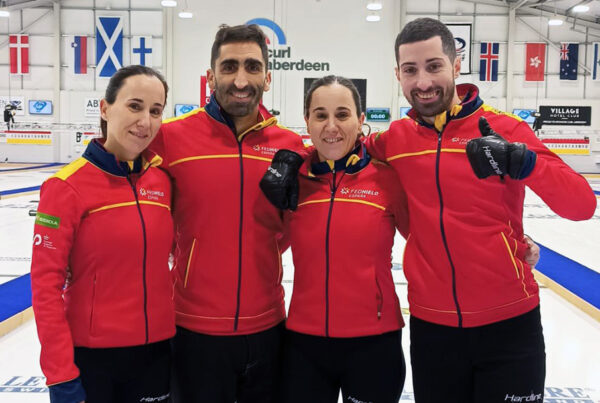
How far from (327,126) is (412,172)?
398 millimetres

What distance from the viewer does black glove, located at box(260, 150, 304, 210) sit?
216 centimetres

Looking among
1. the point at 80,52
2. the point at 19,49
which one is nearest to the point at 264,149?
the point at 80,52

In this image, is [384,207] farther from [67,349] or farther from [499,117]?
[67,349]

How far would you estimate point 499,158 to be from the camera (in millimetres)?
1850

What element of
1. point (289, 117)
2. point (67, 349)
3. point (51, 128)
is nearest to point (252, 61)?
point (67, 349)

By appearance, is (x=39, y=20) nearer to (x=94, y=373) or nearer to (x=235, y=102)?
(x=235, y=102)

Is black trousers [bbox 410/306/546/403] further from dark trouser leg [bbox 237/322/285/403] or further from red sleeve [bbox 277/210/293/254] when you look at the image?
red sleeve [bbox 277/210/293/254]

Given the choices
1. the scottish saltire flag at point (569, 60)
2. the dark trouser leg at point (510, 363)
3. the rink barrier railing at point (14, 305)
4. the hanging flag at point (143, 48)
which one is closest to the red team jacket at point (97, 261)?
the dark trouser leg at point (510, 363)

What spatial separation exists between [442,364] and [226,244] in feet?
3.20

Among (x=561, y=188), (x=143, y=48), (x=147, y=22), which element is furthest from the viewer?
(x=147, y=22)

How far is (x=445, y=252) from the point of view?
2072mm

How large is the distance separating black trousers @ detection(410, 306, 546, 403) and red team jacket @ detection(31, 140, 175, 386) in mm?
1030

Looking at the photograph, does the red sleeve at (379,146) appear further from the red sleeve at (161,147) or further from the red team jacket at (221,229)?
the red sleeve at (161,147)

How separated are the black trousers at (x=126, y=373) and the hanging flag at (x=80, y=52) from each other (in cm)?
2266
